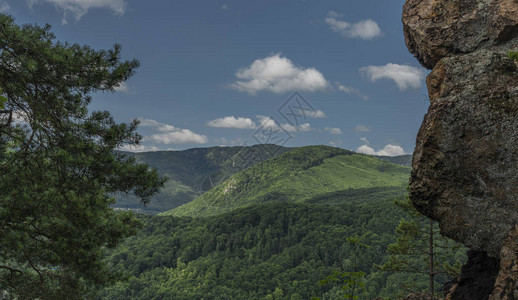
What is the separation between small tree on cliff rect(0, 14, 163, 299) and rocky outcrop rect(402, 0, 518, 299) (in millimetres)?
6431

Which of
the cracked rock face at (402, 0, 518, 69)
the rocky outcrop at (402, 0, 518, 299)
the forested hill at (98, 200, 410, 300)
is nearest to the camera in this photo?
the rocky outcrop at (402, 0, 518, 299)

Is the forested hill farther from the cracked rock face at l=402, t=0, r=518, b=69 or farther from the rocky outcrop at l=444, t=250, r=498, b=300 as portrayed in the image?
the cracked rock face at l=402, t=0, r=518, b=69

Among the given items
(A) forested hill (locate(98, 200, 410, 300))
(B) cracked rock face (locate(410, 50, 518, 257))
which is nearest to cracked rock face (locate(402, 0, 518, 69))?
(B) cracked rock face (locate(410, 50, 518, 257))

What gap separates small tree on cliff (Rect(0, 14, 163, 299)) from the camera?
6.11 meters

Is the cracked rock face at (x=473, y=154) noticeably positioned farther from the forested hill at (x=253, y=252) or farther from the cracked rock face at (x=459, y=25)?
the forested hill at (x=253, y=252)

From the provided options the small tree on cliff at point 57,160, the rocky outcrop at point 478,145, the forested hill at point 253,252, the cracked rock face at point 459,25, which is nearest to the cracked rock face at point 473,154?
the rocky outcrop at point 478,145

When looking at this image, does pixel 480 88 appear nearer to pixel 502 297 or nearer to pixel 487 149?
pixel 487 149

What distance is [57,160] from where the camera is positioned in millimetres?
6781

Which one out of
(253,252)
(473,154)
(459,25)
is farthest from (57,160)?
(253,252)

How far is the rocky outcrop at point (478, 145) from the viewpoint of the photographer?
5.59 metres

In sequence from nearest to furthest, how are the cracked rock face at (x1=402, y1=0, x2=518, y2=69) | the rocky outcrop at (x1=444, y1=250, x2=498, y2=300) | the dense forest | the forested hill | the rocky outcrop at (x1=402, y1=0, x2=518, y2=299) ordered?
the rocky outcrop at (x1=402, y1=0, x2=518, y2=299) → the cracked rock face at (x1=402, y1=0, x2=518, y2=69) → the rocky outcrop at (x1=444, y1=250, x2=498, y2=300) → the dense forest → the forested hill

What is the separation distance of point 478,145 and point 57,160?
850cm

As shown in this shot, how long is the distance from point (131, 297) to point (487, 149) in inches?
3999

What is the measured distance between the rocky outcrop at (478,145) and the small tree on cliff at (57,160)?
643cm
